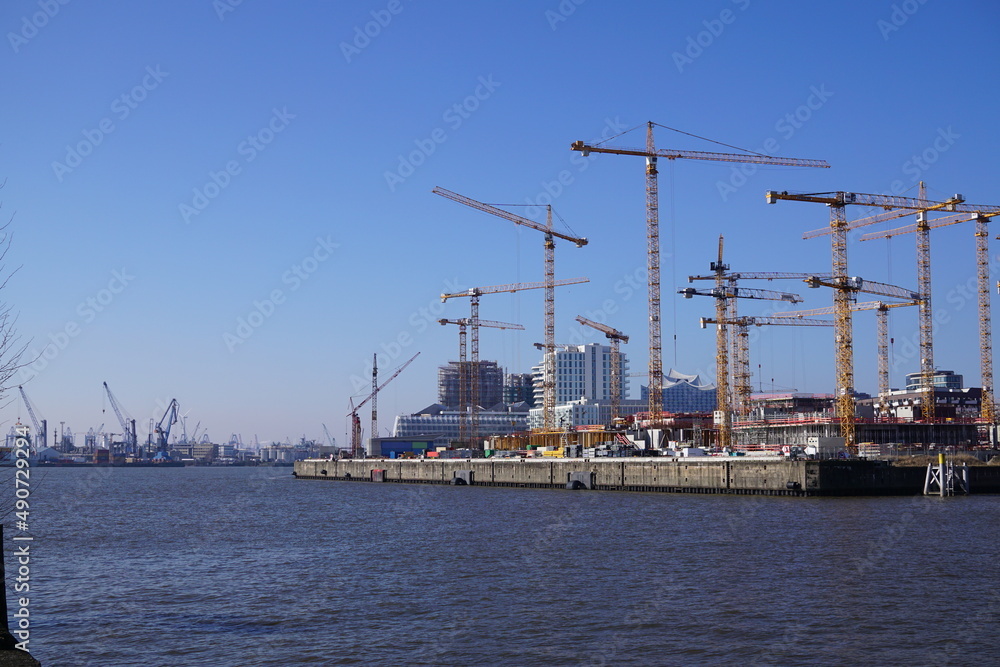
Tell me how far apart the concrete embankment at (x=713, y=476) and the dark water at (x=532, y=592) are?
630 inches

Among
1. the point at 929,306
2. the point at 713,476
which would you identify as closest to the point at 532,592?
the point at 713,476

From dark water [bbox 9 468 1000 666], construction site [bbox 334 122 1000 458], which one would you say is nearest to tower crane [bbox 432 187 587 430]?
construction site [bbox 334 122 1000 458]

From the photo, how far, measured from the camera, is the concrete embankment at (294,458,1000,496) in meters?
76.8

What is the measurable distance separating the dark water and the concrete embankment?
16000 mm

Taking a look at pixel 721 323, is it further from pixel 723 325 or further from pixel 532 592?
pixel 532 592

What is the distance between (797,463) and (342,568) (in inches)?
1894

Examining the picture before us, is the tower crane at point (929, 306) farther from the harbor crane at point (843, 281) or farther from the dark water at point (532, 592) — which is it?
the dark water at point (532, 592)

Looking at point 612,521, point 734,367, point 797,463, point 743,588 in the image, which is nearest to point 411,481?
point 734,367

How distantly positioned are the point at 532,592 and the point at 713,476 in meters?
55.2

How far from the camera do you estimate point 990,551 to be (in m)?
41.4

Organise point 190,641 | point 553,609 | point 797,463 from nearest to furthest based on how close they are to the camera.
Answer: point 190,641, point 553,609, point 797,463

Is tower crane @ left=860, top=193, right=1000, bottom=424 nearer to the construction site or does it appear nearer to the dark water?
the construction site

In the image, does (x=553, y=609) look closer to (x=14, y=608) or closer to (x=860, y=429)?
(x=14, y=608)

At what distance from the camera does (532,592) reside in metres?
33.0
